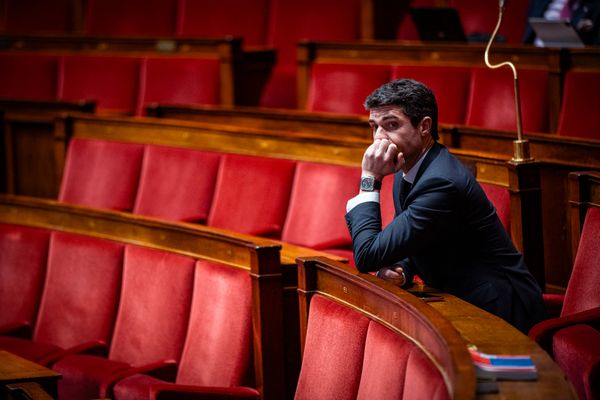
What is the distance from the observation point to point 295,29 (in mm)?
1279

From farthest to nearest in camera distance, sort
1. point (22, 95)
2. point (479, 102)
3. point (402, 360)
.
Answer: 1. point (22, 95)
2. point (479, 102)
3. point (402, 360)

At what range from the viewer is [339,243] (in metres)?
0.81

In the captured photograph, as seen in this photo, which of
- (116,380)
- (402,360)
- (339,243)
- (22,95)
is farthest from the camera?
(22,95)

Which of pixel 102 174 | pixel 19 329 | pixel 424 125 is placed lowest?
pixel 19 329

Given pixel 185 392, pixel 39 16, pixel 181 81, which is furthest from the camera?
pixel 39 16

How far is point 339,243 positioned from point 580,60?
0.94 feet

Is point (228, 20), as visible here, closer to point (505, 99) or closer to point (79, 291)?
Result: point (505, 99)

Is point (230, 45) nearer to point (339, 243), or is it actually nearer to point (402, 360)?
point (339, 243)

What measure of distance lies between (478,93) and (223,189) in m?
0.27

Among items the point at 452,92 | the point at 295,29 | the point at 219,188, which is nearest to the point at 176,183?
the point at 219,188

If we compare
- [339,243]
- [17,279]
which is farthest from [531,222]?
[17,279]

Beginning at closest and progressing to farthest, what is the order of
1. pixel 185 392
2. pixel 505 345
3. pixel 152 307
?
pixel 505 345
pixel 185 392
pixel 152 307

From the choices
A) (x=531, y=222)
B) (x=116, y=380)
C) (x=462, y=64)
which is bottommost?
(x=116, y=380)

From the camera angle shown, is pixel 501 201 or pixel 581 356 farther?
pixel 501 201
